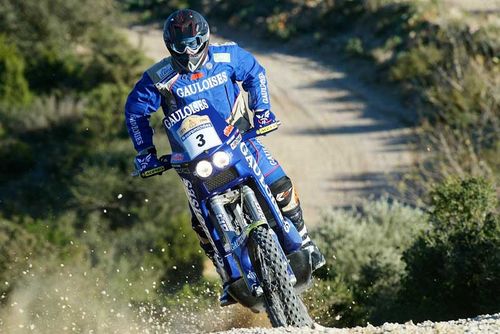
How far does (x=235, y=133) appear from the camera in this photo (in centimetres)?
754

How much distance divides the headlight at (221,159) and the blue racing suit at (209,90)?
1.75ft

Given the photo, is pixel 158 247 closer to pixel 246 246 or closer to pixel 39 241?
pixel 39 241

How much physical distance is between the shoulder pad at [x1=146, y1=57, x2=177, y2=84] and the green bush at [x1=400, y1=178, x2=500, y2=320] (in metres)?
3.98

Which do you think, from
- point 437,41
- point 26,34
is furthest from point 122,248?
point 26,34

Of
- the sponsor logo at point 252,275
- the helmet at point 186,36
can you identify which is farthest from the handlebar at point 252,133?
the sponsor logo at point 252,275

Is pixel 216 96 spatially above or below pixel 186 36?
below

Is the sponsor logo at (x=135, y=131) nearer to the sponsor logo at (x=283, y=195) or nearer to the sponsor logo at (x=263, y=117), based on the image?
the sponsor logo at (x=263, y=117)

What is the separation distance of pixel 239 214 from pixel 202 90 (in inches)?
42.2

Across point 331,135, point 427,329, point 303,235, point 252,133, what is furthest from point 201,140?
point 331,135

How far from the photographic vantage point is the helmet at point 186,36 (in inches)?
296

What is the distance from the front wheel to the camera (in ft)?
23.8

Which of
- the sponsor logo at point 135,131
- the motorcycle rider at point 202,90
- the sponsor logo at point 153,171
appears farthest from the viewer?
the sponsor logo at point 135,131

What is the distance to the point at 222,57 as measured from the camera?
7969 mm

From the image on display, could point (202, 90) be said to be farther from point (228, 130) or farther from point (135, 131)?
point (135, 131)
